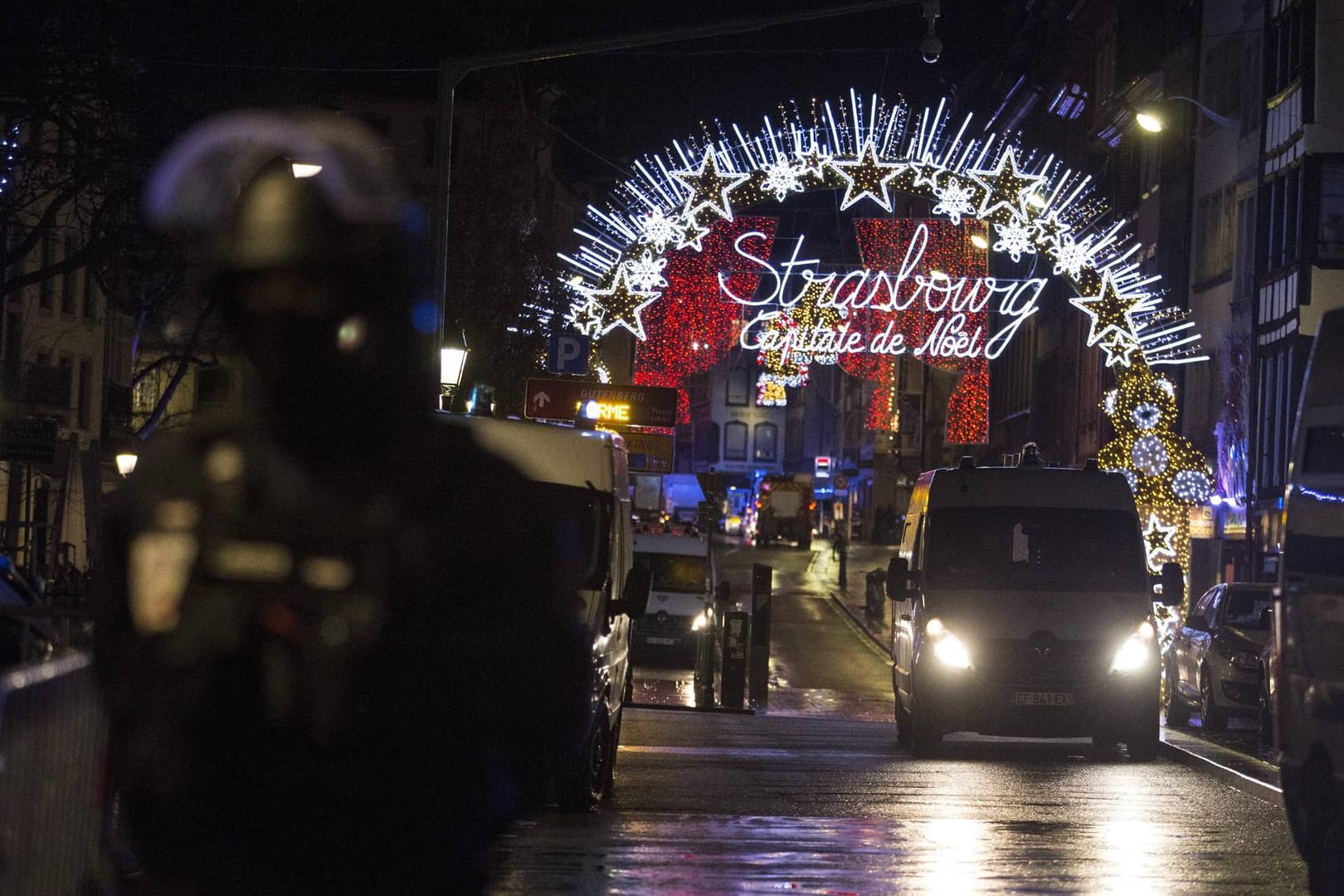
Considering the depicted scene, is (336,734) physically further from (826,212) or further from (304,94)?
(826,212)

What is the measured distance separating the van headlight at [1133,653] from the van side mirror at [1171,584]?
59 cm

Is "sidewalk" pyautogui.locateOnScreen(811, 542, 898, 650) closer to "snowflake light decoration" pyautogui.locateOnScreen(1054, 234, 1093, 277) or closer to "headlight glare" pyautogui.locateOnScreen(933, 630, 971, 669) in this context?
"snowflake light decoration" pyautogui.locateOnScreen(1054, 234, 1093, 277)

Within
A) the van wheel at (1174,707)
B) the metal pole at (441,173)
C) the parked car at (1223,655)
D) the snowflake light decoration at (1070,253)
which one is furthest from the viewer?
the snowflake light decoration at (1070,253)

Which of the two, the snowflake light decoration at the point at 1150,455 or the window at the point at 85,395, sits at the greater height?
the window at the point at 85,395

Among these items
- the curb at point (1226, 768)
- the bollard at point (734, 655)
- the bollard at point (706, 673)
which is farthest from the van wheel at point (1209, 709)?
the bollard at point (706, 673)

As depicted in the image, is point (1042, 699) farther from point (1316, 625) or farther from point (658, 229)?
point (658, 229)

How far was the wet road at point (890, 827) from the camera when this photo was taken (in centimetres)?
980

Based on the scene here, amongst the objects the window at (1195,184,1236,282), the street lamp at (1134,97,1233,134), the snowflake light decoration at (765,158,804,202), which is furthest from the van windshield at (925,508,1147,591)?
the window at (1195,184,1236,282)

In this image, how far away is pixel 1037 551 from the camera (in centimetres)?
1952

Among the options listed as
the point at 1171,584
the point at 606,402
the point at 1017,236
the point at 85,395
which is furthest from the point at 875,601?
the point at 1171,584

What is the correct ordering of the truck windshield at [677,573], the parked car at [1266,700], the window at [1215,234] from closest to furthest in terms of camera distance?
the parked car at [1266,700], the truck windshield at [677,573], the window at [1215,234]

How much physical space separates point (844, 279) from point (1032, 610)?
46.7ft

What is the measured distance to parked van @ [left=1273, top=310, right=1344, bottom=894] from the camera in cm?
928

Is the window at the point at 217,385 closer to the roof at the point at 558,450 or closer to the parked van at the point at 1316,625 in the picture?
the roof at the point at 558,450
